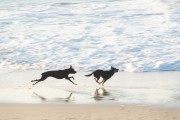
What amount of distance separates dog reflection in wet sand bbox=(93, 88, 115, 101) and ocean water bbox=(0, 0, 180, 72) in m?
1.79

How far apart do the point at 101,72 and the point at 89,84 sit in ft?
0.95

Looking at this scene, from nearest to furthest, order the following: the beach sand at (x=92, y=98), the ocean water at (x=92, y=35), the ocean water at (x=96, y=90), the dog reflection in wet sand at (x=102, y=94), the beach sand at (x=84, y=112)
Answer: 1. the beach sand at (x=84, y=112)
2. the beach sand at (x=92, y=98)
3. the ocean water at (x=96, y=90)
4. the dog reflection in wet sand at (x=102, y=94)
5. the ocean water at (x=92, y=35)

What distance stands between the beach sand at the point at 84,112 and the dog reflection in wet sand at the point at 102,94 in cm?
53

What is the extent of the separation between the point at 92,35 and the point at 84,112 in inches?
274

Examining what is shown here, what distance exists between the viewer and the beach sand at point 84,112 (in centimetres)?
582

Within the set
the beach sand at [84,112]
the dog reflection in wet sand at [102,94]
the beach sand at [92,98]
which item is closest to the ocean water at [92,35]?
the beach sand at [92,98]

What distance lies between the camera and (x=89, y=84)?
8.17m

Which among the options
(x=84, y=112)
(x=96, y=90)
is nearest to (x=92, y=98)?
(x=96, y=90)

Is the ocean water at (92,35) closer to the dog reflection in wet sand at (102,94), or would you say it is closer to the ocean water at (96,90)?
the ocean water at (96,90)

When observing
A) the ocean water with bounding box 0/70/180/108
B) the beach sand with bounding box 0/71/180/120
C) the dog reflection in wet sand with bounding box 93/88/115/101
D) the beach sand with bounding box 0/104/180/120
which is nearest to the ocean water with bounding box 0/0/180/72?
the ocean water with bounding box 0/70/180/108

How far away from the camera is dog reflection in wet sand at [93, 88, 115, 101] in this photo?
704 centimetres

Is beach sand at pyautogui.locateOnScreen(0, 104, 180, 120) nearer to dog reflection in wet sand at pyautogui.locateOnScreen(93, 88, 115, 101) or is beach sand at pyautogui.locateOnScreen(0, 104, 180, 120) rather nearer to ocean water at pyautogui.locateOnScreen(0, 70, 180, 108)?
ocean water at pyautogui.locateOnScreen(0, 70, 180, 108)

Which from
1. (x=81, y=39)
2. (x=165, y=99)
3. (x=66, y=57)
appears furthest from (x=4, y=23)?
(x=165, y=99)

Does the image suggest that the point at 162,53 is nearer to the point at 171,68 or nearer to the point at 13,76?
the point at 171,68
